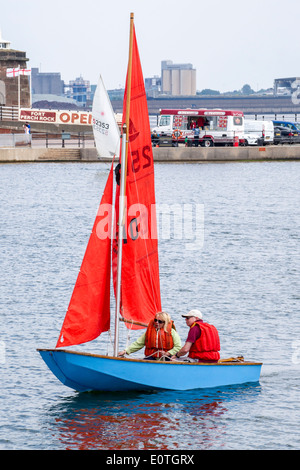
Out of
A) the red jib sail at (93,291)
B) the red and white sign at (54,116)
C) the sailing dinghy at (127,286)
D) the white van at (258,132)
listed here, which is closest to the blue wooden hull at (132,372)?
the sailing dinghy at (127,286)

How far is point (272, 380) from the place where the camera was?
2388cm

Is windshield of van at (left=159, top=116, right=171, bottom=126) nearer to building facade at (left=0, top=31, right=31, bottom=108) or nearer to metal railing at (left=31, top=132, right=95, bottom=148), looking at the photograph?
metal railing at (left=31, top=132, right=95, bottom=148)

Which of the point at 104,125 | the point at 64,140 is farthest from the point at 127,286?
the point at 64,140

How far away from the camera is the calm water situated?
66.1 ft

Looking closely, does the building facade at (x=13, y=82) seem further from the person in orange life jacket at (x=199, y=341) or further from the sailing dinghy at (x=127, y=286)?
the person in orange life jacket at (x=199, y=341)

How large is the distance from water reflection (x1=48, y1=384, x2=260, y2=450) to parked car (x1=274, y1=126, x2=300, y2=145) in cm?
6922

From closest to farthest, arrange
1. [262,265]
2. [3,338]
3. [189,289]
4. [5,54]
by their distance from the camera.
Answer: [3,338] → [189,289] → [262,265] → [5,54]

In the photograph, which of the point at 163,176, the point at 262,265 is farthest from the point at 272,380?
the point at 163,176

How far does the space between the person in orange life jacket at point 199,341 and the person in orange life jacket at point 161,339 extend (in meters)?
0.22

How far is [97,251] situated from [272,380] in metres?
6.06

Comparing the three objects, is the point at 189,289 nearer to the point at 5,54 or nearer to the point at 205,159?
the point at 205,159

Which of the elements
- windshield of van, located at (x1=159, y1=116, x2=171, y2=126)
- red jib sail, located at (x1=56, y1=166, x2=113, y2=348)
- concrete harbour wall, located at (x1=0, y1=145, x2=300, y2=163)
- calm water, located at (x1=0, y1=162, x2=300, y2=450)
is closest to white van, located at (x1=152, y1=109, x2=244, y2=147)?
windshield of van, located at (x1=159, y1=116, x2=171, y2=126)

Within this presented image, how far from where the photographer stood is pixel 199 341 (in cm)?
2108

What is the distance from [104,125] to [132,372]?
5489 mm
